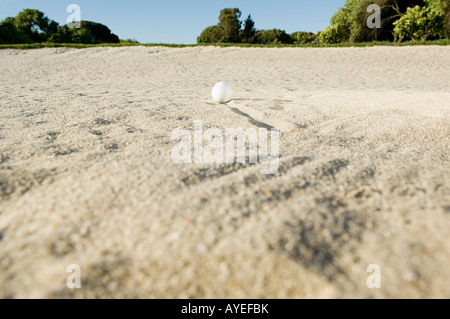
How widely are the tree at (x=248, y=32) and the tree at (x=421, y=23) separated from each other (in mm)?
14940

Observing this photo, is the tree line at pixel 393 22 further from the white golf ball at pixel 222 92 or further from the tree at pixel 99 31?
the tree at pixel 99 31

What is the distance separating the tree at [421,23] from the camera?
15797 mm

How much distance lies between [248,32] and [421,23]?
16.7 metres

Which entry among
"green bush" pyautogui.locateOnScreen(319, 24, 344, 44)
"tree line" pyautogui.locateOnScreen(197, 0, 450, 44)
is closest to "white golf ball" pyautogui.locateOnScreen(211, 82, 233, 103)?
"tree line" pyautogui.locateOnScreen(197, 0, 450, 44)

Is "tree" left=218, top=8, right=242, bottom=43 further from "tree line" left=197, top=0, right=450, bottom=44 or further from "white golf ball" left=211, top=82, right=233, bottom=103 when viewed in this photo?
"white golf ball" left=211, top=82, right=233, bottom=103

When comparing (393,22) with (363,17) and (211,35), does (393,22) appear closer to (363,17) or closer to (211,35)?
(363,17)

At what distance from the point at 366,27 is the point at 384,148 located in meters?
21.2

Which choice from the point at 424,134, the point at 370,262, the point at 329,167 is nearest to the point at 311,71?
the point at 424,134

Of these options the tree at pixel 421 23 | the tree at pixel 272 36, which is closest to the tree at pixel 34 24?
the tree at pixel 272 36

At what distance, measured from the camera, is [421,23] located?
1596 cm

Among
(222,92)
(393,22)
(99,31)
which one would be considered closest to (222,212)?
(222,92)

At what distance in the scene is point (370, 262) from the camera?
104 cm

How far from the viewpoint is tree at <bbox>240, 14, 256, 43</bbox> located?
28656 millimetres
